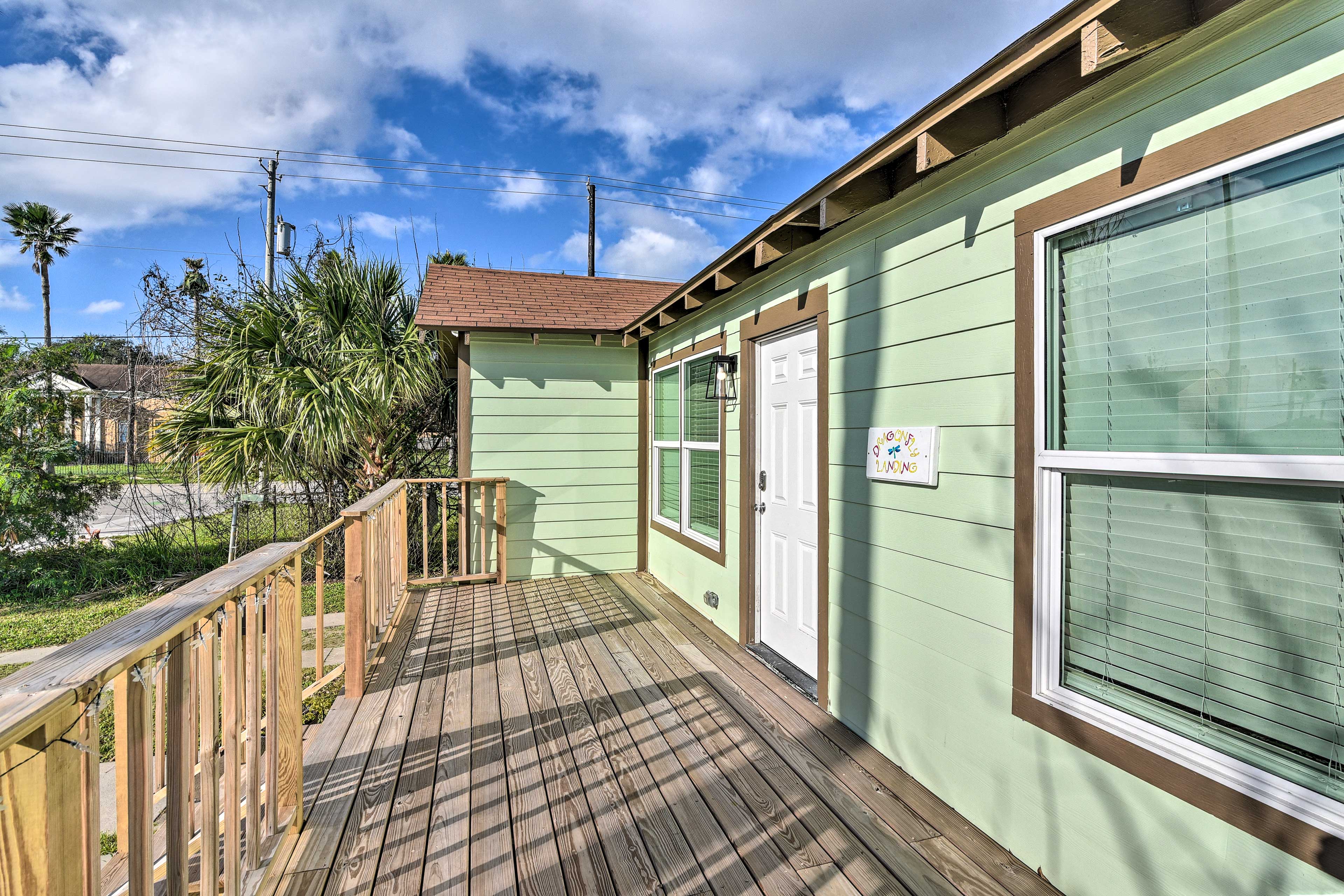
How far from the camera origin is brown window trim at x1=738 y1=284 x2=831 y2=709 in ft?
9.20

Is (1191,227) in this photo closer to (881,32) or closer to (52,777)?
(52,777)

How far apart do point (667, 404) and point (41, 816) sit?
470cm

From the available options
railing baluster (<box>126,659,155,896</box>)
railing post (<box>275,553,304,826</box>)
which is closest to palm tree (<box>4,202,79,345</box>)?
railing post (<box>275,553,304,826</box>)

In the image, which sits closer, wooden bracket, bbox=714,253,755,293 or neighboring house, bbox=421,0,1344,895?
neighboring house, bbox=421,0,1344,895

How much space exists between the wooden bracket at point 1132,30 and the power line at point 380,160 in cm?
726

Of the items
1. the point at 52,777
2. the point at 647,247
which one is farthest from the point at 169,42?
the point at 647,247

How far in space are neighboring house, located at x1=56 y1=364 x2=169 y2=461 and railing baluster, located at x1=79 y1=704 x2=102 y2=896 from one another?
22.8 ft

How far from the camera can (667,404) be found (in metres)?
5.29

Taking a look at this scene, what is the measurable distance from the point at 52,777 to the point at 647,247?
39.6m

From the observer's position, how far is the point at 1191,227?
138cm

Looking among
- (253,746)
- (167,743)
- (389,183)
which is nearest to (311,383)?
(253,746)

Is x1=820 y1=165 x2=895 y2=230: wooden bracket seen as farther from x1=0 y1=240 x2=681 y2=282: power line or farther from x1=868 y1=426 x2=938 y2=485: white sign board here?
x1=0 y1=240 x2=681 y2=282: power line

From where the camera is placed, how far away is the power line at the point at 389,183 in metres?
11.4

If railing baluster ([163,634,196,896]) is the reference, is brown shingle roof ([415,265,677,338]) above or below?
above
